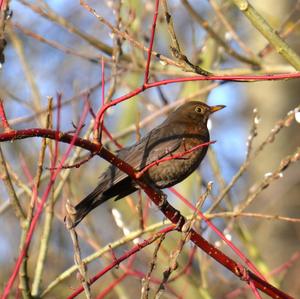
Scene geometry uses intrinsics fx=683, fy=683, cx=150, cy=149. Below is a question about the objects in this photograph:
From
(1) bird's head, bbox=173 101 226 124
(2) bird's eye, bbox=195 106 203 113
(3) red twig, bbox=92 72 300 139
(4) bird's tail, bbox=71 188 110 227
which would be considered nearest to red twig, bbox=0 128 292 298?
(3) red twig, bbox=92 72 300 139

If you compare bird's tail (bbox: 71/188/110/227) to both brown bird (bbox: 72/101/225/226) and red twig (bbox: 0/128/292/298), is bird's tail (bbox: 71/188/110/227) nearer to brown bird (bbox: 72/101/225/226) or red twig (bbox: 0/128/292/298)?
brown bird (bbox: 72/101/225/226)

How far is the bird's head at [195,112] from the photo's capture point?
476 cm

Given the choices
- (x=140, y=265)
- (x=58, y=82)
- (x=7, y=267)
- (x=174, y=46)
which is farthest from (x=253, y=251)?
(x=58, y=82)

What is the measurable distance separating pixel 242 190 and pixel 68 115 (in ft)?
10.4

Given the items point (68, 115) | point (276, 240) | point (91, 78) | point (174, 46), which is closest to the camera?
point (174, 46)

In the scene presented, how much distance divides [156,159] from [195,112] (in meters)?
0.76

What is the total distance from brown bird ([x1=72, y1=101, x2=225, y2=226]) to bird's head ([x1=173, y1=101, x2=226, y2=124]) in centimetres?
10

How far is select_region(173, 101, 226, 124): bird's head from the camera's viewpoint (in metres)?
4.76

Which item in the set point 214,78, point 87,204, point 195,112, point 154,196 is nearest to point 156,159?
point 87,204

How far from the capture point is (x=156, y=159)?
420 centimetres

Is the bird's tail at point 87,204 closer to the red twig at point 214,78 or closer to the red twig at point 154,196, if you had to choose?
the red twig at point 154,196

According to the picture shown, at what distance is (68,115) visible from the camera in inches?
441

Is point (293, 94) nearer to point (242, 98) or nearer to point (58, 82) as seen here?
point (242, 98)

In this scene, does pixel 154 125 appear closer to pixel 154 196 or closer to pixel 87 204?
pixel 87 204
